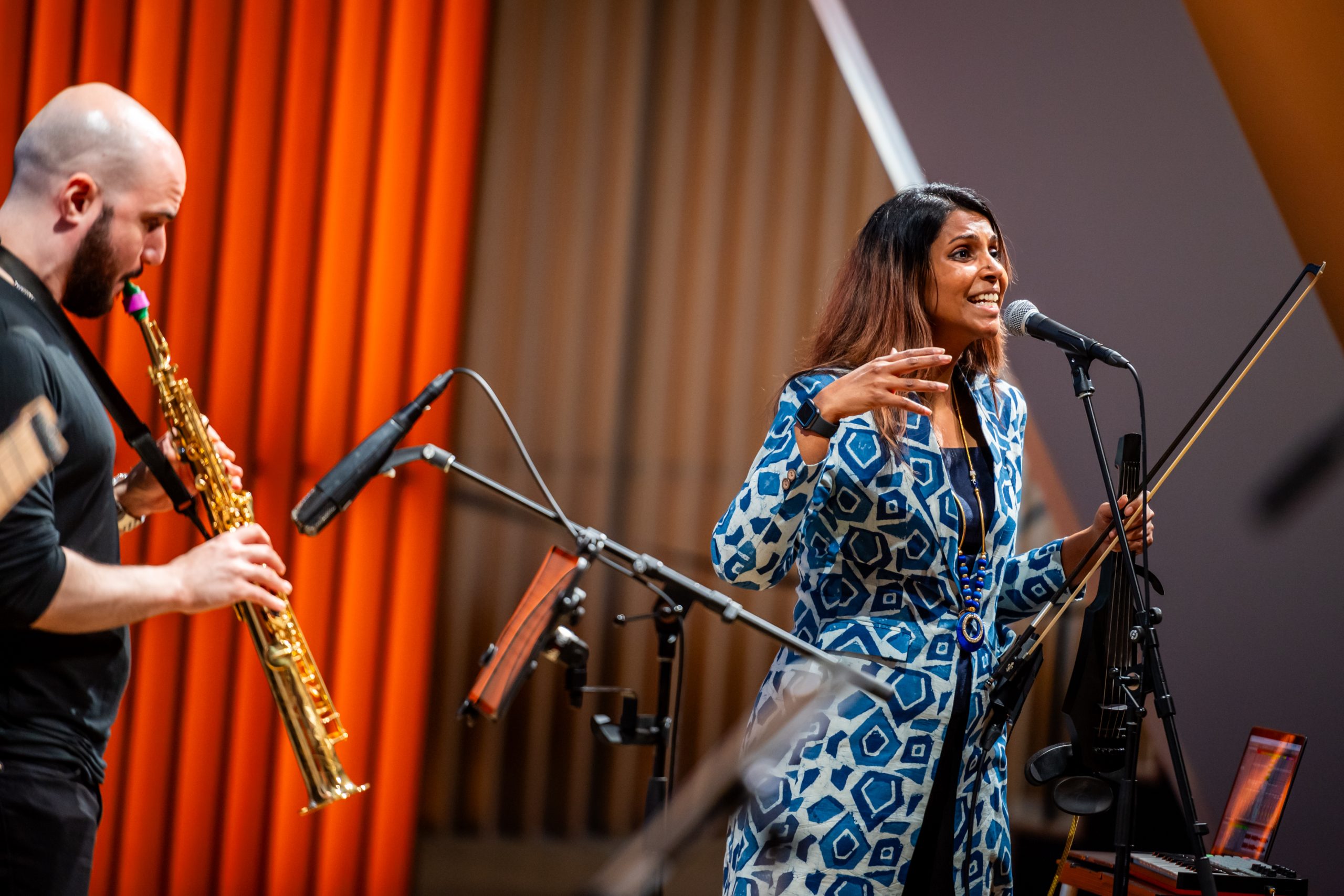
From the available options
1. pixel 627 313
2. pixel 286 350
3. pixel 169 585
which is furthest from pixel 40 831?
pixel 627 313

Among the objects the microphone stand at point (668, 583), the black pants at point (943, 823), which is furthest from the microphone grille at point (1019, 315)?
the microphone stand at point (668, 583)

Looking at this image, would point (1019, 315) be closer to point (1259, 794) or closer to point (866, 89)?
point (1259, 794)

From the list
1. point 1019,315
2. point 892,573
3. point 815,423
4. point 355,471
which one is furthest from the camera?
point 1019,315

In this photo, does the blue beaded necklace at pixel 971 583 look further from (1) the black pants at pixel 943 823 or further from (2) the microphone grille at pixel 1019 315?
(2) the microphone grille at pixel 1019 315

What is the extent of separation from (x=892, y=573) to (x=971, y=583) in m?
0.12

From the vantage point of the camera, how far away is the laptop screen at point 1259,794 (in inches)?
84.9

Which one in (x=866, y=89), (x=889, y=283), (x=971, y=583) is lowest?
(x=971, y=583)

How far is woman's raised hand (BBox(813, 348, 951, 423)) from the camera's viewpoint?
1.43 metres

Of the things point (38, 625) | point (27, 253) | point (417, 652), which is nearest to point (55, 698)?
point (38, 625)

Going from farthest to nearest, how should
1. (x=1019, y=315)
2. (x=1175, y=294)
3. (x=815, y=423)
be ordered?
(x=1175, y=294), (x=1019, y=315), (x=815, y=423)

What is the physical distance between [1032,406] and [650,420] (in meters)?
1.02

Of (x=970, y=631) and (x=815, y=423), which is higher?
(x=815, y=423)

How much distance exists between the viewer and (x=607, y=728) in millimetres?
1980

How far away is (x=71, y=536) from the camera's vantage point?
1.41m
